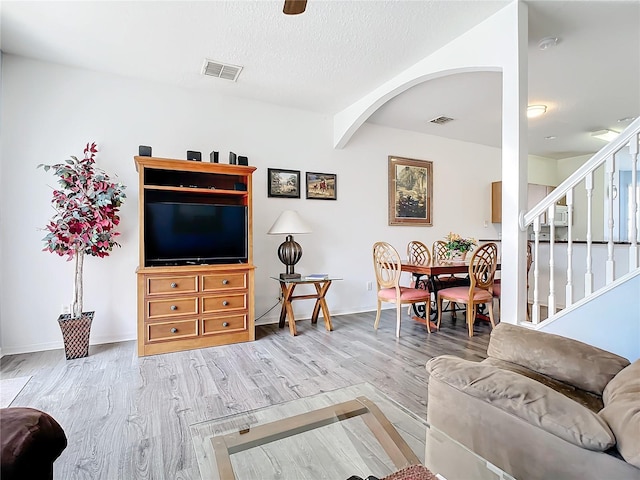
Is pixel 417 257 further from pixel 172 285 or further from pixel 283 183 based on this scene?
pixel 172 285

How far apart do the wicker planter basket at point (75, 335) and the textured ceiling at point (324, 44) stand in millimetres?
2437

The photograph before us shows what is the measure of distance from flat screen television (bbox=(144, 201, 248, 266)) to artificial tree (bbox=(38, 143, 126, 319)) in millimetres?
345

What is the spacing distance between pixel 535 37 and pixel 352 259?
312cm

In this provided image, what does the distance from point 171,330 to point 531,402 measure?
118 inches

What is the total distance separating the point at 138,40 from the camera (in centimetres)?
287

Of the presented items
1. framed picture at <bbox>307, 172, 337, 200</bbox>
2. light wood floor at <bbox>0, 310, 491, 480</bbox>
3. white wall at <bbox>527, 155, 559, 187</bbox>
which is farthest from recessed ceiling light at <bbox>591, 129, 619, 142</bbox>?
framed picture at <bbox>307, 172, 337, 200</bbox>

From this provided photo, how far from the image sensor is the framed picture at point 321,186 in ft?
14.8

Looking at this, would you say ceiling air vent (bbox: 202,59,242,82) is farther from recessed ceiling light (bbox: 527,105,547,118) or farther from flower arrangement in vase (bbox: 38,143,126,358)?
recessed ceiling light (bbox: 527,105,547,118)

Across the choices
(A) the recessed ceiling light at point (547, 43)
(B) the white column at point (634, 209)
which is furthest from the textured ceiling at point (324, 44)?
(B) the white column at point (634, 209)

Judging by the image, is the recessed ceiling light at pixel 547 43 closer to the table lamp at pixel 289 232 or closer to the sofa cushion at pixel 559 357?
the sofa cushion at pixel 559 357

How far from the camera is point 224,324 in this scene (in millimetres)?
3414

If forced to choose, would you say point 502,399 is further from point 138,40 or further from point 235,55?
point 138,40

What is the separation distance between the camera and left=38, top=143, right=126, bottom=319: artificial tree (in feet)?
9.80

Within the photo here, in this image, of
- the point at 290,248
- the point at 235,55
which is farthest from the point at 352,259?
the point at 235,55
